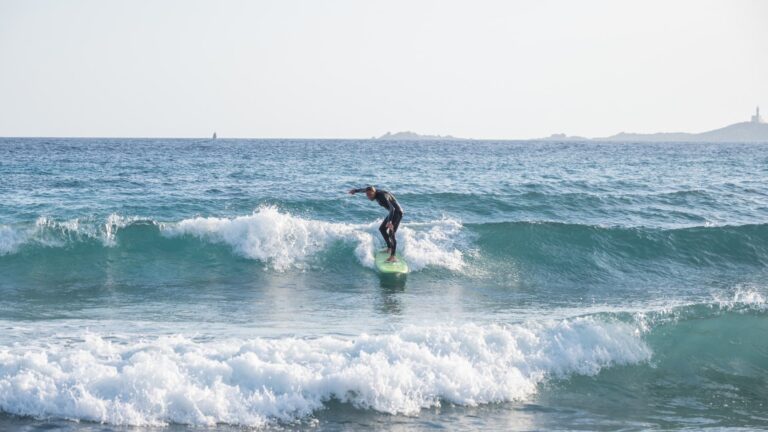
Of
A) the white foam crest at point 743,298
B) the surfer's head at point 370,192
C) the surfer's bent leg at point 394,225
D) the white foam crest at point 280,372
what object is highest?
the surfer's head at point 370,192

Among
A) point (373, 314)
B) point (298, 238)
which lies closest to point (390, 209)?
point (298, 238)

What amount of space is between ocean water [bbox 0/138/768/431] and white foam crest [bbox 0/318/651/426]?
0.08ft

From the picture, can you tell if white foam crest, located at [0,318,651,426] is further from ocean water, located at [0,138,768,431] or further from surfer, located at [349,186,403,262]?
surfer, located at [349,186,403,262]

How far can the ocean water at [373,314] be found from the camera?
27.0 ft

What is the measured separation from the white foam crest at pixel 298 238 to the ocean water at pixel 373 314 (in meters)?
0.06

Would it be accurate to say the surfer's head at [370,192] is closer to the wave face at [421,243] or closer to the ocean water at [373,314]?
the ocean water at [373,314]

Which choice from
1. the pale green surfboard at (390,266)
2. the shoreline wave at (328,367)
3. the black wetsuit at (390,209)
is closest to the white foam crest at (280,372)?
the shoreline wave at (328,367)

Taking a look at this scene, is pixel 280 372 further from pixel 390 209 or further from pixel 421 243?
pixel 421 243

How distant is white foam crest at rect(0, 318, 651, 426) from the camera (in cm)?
797

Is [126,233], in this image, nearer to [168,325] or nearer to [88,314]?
[88,314]

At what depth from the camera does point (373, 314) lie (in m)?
12.6

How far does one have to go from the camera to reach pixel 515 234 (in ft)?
61.9

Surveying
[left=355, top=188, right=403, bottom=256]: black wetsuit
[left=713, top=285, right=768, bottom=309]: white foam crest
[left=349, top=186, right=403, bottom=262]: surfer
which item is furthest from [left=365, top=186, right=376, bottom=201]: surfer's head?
[left=713, top=285, right=768, bottom=309]: white foam crest

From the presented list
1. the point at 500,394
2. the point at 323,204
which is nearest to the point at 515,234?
the point at 323,204
